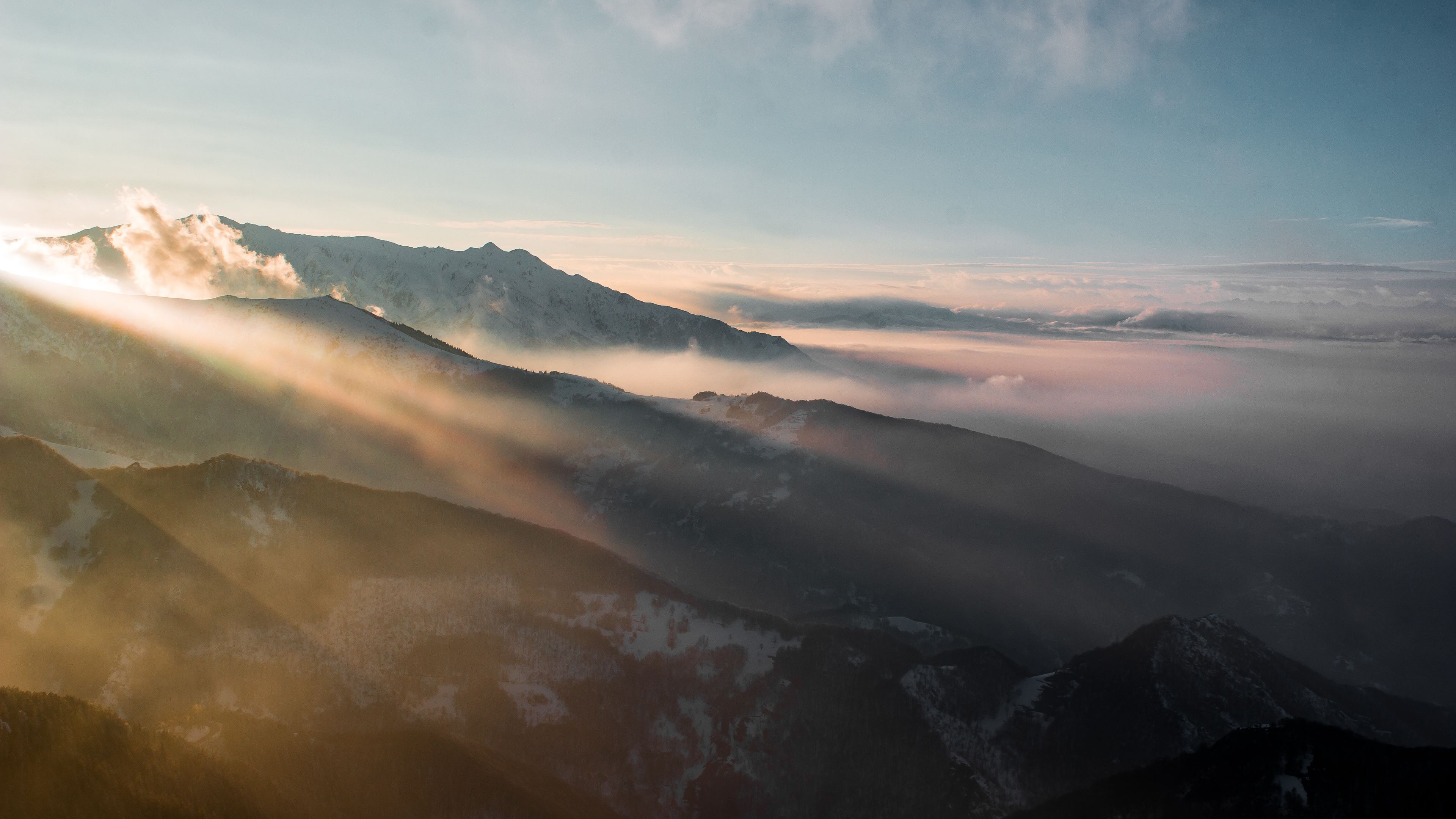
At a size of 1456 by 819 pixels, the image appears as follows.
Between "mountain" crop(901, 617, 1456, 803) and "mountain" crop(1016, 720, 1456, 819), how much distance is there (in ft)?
64.0

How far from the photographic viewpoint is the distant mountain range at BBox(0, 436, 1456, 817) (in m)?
59.1

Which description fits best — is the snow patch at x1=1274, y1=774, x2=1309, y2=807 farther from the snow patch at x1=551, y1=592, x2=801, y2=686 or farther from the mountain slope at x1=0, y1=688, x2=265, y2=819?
the mountain slope at x1=0, y1=688, x2=265, y2=819

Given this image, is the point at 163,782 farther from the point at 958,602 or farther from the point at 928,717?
the point at 958,602

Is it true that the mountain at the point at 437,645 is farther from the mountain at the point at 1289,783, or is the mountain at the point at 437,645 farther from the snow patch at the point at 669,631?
the mountain at the point at 1289,783

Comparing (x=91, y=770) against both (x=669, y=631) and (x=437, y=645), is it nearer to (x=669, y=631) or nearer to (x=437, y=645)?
(x=437, y=645)

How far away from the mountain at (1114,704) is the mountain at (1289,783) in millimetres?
19499

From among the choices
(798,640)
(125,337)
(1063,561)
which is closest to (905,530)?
(1063,561)

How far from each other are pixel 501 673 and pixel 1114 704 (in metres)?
68.0

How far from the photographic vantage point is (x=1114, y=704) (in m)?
79.4

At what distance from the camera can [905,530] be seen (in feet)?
641

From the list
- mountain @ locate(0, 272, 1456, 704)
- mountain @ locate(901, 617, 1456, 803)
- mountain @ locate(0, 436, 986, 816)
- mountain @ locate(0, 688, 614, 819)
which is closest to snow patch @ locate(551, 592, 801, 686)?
mountain @ locate(0, 436, 986, 816)

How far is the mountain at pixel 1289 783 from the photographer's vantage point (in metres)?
47.7

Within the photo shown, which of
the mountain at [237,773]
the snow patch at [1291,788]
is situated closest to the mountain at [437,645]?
the mountain at [237,773]

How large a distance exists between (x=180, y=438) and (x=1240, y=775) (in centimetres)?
22994
